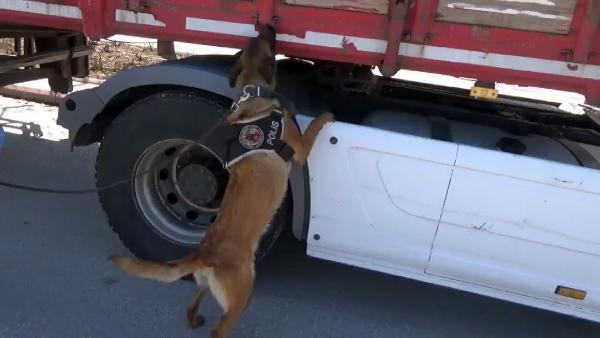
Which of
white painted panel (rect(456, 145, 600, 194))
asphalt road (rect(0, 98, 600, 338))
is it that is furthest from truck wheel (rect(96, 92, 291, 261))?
white painted panel (rect(456, 145, 600, 194))

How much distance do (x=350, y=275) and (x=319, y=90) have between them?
120 cm

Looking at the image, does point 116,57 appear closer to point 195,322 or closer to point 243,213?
point 195,322

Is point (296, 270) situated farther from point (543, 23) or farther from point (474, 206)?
point (543, 23)

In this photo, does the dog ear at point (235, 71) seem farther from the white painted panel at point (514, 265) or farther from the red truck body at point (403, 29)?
the white painted panel at point (514, 265)

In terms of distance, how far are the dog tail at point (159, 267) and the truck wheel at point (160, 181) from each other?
0.68m

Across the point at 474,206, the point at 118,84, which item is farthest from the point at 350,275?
the point at 118,84

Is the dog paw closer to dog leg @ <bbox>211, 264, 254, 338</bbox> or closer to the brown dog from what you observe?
the brown dog

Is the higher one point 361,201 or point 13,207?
point 361,201

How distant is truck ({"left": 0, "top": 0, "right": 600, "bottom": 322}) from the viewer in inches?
113

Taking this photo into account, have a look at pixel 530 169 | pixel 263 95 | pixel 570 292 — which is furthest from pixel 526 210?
pixel 263 95

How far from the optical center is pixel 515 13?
2.80 m

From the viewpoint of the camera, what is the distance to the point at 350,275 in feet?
12.9

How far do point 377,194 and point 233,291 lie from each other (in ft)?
2.89

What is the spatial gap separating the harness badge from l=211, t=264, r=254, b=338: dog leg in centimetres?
62
